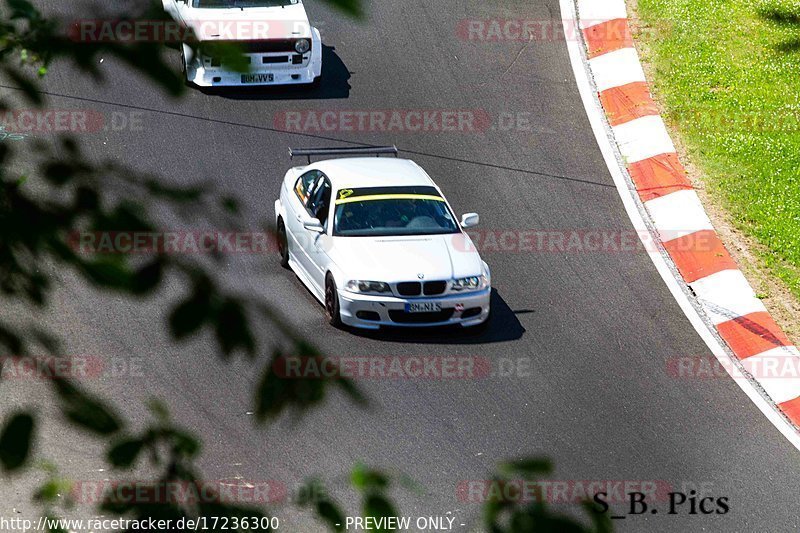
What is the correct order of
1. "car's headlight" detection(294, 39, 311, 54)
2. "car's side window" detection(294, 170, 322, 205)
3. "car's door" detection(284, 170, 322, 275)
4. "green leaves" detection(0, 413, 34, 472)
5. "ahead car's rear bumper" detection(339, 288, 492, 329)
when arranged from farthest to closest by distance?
1. "car's headlight" detection(294, 39, 311, 54)
2. "car's side window" detection(294, 170, 322, 205)
3. "car's door" detection(284, 170, 322, 275)
4. "ahead car's rear bumper" detection(339, 288, 492, 329)
5. "green leaves" detection(0, 413, 34, 472)

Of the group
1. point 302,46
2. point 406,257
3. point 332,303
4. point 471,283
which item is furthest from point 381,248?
point 302,46

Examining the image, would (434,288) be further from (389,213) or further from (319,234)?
(319,234)

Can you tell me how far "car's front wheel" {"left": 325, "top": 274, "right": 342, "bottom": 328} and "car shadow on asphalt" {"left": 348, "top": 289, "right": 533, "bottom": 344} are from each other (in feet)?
0.59

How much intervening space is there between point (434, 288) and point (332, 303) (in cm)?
106

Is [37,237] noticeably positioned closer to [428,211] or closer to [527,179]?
[428,211]

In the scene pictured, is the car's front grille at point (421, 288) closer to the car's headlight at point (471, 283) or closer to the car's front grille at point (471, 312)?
the car's headlight at point (471, 283)

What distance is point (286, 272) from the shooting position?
1246 centimetres

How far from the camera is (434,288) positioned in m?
11.1

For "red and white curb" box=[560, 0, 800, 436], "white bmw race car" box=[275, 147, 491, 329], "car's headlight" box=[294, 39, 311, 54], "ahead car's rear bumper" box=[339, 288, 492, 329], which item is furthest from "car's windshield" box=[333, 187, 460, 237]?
"car's headlight" box=[294, 39, 311, 54]

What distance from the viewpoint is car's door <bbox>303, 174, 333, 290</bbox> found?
11.5m

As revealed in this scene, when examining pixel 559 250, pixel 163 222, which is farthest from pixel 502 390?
pixel 163 222

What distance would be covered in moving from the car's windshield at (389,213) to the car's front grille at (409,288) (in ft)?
2.55

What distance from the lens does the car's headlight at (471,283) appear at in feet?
36.3

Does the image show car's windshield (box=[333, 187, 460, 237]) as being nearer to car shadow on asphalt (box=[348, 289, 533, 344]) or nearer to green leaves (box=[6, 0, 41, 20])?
car shadow on asphalt (box=[348, 289, 533, 344])
